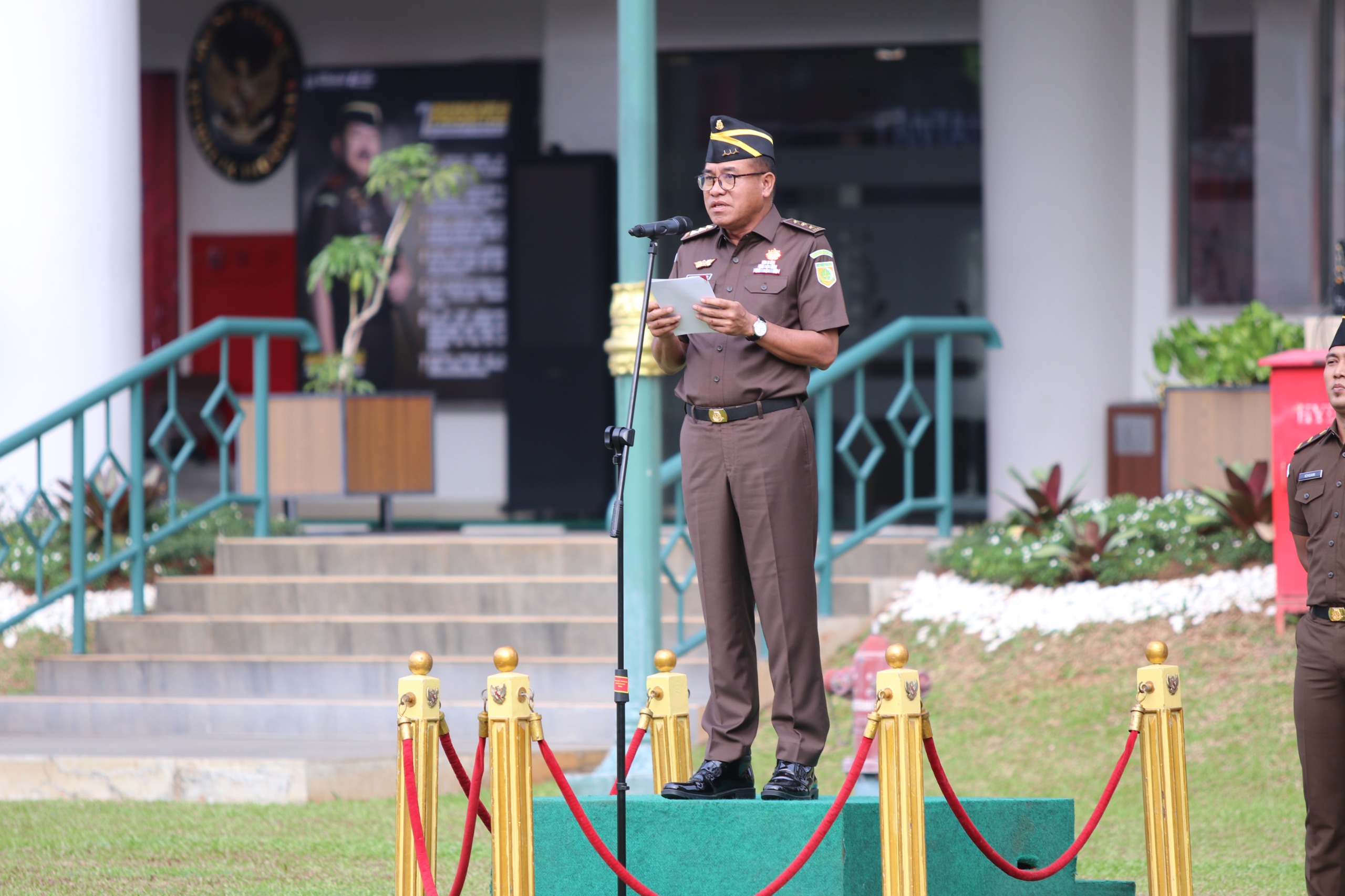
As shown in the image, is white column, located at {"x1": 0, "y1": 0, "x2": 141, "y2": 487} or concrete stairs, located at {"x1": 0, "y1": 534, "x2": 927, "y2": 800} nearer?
concrete stairs, located at {"x1": 0, "y1": 534, "x2": 927, "y2": 800}

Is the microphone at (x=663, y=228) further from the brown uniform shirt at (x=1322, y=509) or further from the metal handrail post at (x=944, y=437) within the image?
the metal handrail post at (x=944, y=437)

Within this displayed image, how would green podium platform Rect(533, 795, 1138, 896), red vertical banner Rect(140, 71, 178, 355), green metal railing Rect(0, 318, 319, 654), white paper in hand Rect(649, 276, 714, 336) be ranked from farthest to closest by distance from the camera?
red vertical banner Rect(140, 71, 178, 355)
green metal railing Rect(0, 318, 319, 654)
white paper in hand Rect(649, 276, 714, 336)
green podium platform Rect(533, 795, 1138, 896)

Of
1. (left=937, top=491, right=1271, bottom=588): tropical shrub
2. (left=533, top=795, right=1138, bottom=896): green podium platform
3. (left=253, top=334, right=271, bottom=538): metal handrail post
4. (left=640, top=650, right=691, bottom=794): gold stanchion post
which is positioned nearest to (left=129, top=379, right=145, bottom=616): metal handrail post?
(left=253, top=334, right=271, bottom=538): metal handrail post

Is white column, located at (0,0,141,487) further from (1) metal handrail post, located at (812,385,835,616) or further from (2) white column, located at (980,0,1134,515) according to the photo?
(2) white column, located at (980,0,1134,515)

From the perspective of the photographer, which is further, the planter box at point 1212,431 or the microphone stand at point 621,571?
the planter box at point 1212,431

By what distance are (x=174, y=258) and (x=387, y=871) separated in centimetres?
914

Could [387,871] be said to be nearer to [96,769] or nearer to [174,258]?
[96,769]

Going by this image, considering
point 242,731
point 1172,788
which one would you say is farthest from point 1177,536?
point 242,731

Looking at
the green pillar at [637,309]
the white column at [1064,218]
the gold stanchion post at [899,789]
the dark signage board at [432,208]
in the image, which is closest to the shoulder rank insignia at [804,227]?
the gold stanchion post at [899,789]

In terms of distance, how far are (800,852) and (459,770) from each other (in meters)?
0.89

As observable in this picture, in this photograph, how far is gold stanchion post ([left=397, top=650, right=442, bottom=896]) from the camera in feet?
14.0

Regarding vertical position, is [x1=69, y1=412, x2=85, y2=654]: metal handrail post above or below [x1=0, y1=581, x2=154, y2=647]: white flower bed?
above

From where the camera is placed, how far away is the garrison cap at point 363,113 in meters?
12.8

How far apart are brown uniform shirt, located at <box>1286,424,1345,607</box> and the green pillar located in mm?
2610
